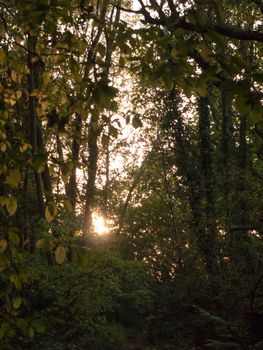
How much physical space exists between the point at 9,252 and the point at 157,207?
25.4m

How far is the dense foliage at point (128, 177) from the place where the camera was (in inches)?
80.5

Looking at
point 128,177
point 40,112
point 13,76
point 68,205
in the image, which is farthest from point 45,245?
point 128,177

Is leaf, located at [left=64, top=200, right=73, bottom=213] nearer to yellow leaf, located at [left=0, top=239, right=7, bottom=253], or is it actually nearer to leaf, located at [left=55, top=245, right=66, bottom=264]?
leaf, located at [left=55, top=245, right=66, bottom=264]

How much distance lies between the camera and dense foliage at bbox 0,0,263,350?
6.71ft

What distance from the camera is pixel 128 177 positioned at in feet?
92.2

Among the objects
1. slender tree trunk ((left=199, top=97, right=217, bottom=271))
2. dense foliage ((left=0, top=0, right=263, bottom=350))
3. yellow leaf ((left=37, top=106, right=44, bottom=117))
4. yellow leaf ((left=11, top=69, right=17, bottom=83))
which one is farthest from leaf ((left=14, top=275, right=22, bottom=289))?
slender tree trunk ((left=199, top=97, right=217, bottom=271))

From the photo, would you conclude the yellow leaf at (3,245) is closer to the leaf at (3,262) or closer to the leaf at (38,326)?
the leaf at (3,262)

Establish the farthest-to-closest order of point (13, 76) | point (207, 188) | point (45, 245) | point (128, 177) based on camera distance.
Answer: point (128, 177) → point (207, 188) → point (13, 76) → point (45, 245)

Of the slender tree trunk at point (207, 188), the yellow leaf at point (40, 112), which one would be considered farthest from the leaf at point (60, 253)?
the slender tree trunk at point (207, 188)

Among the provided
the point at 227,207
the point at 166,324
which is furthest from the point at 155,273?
the point at 227,207

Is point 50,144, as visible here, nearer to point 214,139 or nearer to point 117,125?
point 214,139

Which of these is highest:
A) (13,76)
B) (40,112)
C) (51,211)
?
(13,76)

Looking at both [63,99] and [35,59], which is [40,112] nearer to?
[63,99]

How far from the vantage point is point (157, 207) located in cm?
2747
